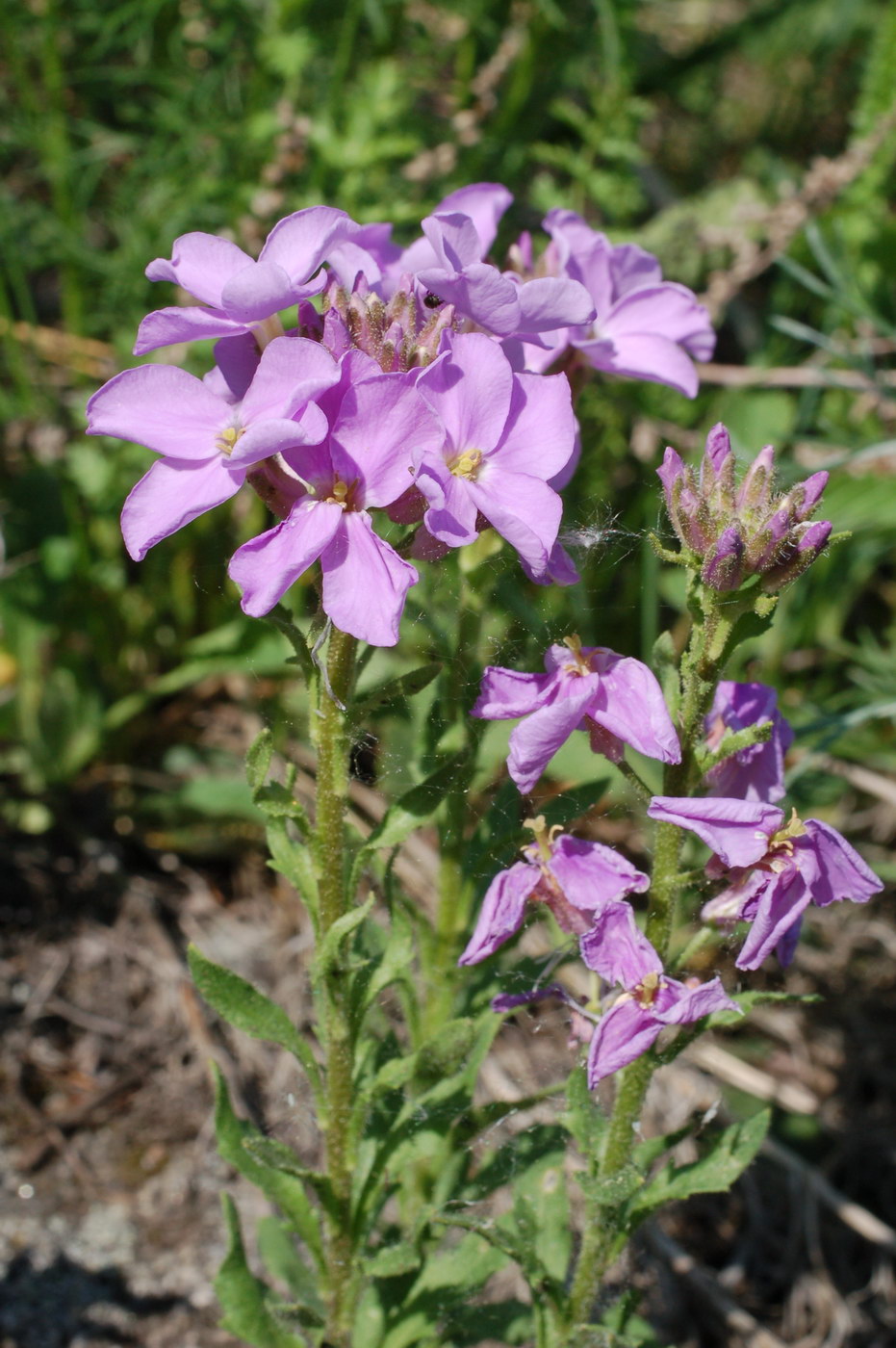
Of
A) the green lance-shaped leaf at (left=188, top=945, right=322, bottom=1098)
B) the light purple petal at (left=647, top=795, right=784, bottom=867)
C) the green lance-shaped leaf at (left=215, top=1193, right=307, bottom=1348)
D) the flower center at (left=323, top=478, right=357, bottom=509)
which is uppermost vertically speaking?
the flower center at (left=323, top=478, right=357, bottom=509)

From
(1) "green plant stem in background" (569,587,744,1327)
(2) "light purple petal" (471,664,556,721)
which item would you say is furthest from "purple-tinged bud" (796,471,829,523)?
(2) "light purple petal" (471,664,556,721)

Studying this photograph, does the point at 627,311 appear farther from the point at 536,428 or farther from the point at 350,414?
the point at 350,414

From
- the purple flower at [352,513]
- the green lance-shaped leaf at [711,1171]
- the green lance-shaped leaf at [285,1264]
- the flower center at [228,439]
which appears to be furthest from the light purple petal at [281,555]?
the green lance-shaped leaf at [285,1264]

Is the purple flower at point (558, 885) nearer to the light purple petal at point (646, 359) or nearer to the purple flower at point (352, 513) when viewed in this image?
the purple flower at point (352, 513)

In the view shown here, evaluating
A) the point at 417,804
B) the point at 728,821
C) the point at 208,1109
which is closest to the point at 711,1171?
the point at 728,821

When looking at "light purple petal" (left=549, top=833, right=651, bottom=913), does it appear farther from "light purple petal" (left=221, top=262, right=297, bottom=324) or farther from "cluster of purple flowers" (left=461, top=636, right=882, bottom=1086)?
"light purple petal" (left=221, top=262, right=297, bottom=324)

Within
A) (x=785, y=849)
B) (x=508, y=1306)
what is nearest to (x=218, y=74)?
(x=785, y=849)
